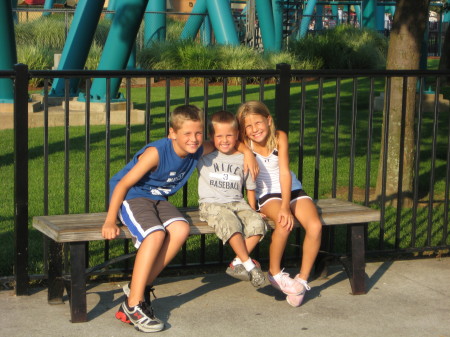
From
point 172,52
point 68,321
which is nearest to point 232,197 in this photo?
point 68,321

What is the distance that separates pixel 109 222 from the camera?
4.64 metres

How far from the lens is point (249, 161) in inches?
203

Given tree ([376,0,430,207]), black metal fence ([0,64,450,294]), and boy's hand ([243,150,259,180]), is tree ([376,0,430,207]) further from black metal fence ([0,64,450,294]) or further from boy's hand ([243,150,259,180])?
boy's hand ([243,150,259,180])

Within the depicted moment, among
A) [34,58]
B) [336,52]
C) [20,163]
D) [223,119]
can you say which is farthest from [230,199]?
[336,52]

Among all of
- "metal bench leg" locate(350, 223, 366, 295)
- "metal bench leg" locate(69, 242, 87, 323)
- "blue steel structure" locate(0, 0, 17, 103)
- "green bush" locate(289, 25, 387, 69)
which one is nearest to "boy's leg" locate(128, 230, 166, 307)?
"metal bench leg" locate(69, 242, 87, 323)

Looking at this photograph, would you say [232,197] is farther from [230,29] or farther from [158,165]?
[230,29]

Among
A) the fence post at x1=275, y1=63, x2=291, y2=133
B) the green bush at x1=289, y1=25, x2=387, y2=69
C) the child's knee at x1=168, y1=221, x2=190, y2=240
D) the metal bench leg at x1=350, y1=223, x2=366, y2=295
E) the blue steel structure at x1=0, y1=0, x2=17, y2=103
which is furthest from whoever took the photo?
the green bush at x1=289, y1=25, x2=387, y2=69

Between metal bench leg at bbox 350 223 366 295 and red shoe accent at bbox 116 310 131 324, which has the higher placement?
metal bench leg at bbox 350 223 366 295

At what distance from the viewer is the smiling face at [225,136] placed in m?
5.04

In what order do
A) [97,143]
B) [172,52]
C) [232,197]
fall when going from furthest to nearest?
1. [172,52]
2. [97,143]
3. [232,197]

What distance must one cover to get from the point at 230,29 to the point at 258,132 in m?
18.2

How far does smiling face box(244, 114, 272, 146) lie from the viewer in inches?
205

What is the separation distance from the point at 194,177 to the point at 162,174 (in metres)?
4.32

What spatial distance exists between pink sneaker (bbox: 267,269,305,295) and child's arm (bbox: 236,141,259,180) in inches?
25.1
